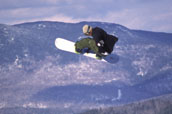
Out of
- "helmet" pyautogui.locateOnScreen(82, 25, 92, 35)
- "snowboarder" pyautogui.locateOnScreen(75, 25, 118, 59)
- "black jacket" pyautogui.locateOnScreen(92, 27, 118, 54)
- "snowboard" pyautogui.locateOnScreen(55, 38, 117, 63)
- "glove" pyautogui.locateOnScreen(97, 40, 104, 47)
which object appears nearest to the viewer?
"helmet" pyautogui.locateOnScreen(82, 25, 92, 35)

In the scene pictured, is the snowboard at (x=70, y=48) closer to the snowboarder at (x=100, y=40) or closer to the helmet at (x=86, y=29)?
the snowboarder at (x=100, y=40)

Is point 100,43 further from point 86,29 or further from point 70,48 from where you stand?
point 70,48

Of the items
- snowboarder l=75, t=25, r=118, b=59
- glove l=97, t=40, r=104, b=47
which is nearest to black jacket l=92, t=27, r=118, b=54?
snowboarder l=75, t=25, r=118, b=59

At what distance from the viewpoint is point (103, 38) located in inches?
2498

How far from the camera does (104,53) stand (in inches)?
2584

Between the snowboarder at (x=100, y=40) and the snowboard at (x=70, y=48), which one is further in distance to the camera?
the snowboard at (x=70, y=48)

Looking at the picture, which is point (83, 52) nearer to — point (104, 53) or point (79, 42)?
point (79, 42)

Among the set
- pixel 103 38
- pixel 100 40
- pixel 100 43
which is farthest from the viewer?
pixel 103 38

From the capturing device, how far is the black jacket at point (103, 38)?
204 ft

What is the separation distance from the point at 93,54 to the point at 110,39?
10952 millimetres

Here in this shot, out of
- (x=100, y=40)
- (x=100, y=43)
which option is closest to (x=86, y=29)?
(x=100, y=40)

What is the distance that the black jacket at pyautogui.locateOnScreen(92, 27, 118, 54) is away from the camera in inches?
2448

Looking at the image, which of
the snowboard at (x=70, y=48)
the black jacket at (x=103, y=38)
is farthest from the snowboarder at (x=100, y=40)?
the snowboard at (x=70, y=48)

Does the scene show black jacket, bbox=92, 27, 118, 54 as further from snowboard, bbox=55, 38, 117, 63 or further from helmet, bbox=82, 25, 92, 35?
snowboard, bbox=55, 38, 117, 63
